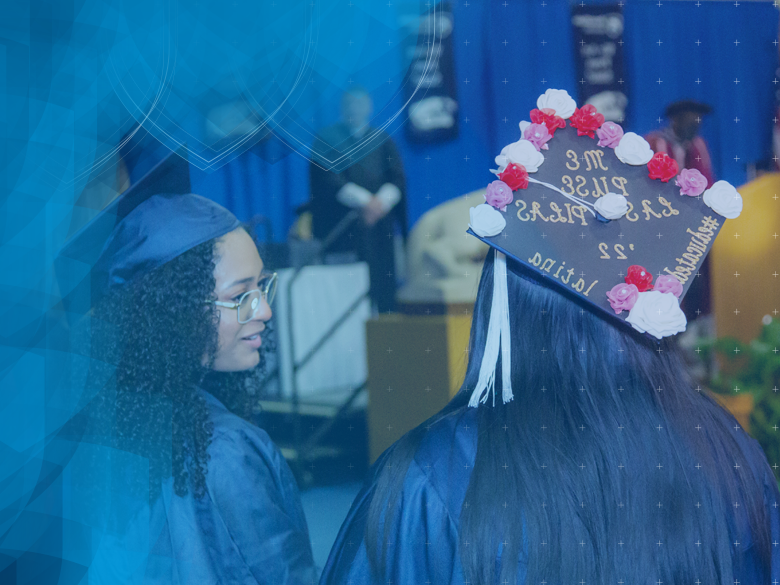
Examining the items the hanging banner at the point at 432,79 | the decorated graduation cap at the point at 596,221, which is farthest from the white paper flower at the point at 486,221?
the hanging banner at the point at 432,79

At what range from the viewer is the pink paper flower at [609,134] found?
1.38m

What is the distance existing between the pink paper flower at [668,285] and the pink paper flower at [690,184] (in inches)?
8.2

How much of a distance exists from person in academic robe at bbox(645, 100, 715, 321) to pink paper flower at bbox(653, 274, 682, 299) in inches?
23.4

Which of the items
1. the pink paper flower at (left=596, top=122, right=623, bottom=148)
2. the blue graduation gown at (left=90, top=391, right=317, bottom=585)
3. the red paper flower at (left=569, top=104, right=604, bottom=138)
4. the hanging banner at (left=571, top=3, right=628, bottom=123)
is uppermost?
the hanging banner at (left=571, top=3, right=628, bottom=123)

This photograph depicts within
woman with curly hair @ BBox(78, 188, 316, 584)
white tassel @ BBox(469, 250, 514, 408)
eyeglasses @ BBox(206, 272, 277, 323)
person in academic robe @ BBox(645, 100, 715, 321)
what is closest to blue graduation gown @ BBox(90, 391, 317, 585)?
woman with curly hair @ BBox(78, 188, 316, 584)

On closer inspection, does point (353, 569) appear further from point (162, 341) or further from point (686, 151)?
point (686, 151)

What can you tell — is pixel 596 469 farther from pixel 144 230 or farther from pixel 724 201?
pixel 144 230

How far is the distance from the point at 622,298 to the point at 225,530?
1.07 meters

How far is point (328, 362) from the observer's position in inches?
66.6

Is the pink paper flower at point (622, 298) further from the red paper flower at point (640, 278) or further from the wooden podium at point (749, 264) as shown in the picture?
the wooden podium at point (749, 264)

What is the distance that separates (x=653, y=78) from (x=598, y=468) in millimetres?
1152

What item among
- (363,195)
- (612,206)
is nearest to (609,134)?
(612,206)

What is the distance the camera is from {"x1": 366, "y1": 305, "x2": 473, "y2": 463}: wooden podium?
5.57 ft

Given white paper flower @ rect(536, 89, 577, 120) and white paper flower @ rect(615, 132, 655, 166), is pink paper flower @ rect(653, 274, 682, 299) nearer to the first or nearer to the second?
white paper flower @ rect(615, 132, 655, 166)
